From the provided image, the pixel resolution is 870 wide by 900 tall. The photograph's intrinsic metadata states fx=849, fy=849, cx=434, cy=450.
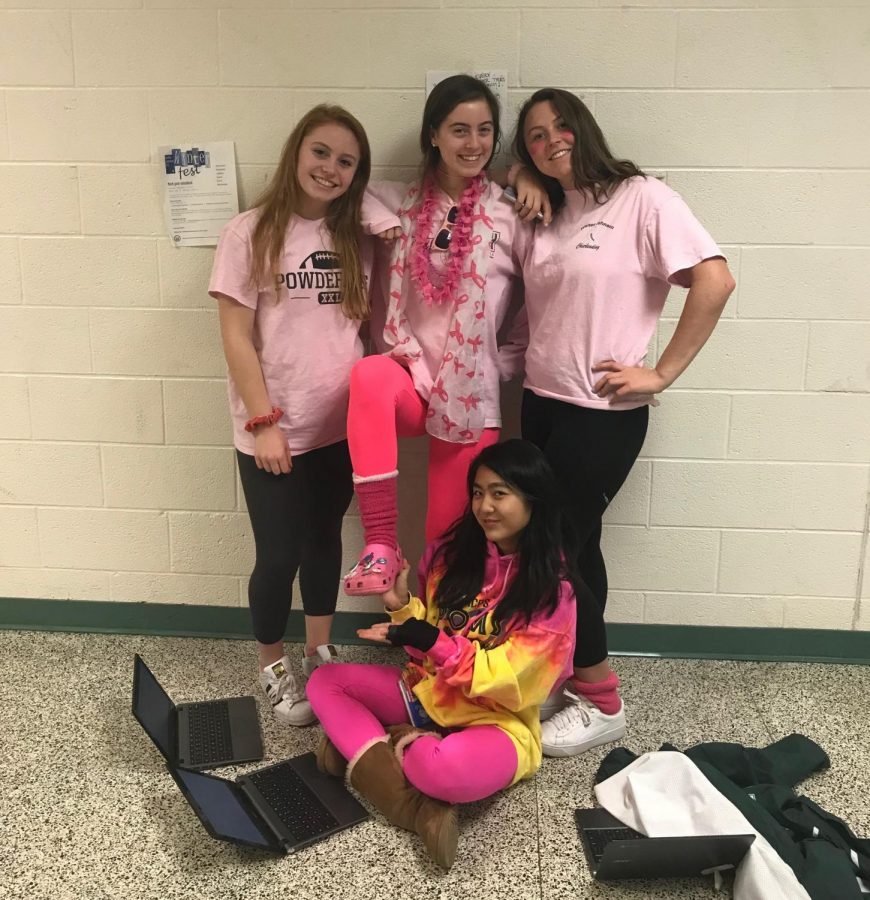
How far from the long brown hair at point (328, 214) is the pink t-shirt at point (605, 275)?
46 cm

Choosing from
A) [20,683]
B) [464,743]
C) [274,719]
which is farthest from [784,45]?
[20,683]

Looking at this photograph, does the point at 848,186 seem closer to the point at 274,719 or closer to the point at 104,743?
the point at 274,719

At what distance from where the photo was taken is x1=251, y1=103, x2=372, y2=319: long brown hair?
2145mm

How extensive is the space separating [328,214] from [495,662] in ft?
3.99

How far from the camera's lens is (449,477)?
2.24 metres

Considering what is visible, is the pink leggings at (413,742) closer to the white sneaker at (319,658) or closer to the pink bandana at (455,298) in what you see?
the white sneaker at (319,658)

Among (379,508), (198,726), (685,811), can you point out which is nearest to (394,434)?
(379,508)

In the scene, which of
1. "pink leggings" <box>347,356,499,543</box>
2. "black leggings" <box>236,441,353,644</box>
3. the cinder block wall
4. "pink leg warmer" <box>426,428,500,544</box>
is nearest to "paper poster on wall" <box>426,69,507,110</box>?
the cinder block wall

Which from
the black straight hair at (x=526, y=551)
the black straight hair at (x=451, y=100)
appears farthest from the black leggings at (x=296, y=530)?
the black straight hair at (x=451, y=100)

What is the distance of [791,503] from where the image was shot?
2.56 meters

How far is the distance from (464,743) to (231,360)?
43.6 inches

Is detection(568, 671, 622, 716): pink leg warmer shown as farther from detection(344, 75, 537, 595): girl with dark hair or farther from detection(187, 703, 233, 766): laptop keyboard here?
detection(187, 703, 233, 766): laptop keyboard

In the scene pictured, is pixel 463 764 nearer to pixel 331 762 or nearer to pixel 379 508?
pixel 331 762

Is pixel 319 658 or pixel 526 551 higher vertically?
pixel 526 551
